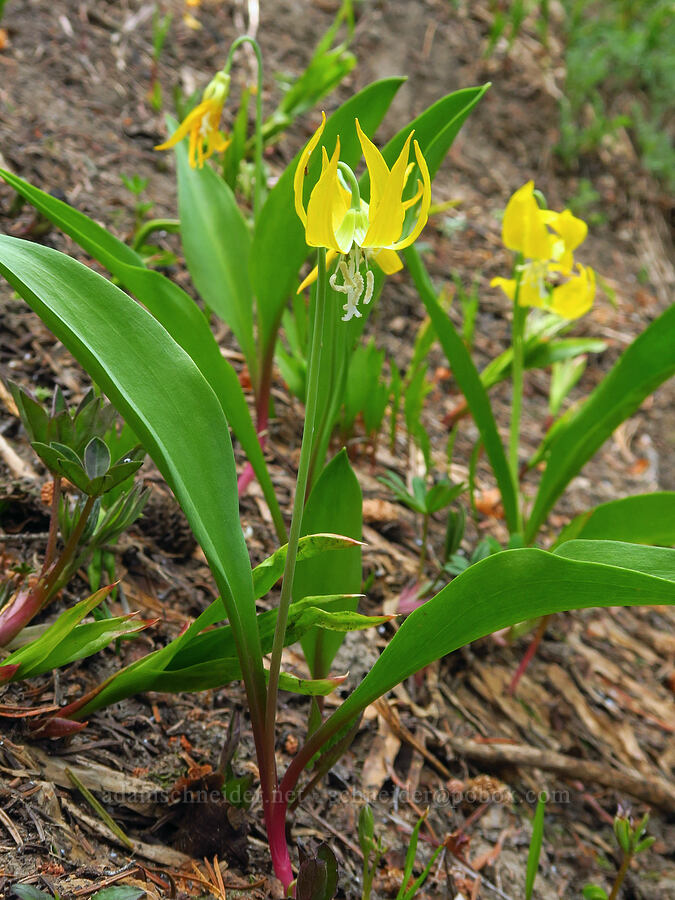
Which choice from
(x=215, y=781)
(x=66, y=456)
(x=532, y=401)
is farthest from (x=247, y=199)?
(x=215, y=781)

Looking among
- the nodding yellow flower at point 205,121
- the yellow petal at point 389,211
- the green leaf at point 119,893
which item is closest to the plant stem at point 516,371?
the nodding yellow flower at point 205,121

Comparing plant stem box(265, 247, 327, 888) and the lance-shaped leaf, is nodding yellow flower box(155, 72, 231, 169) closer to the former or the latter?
plant stem box(265, 247, 327, 888)

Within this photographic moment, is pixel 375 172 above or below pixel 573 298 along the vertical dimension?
below

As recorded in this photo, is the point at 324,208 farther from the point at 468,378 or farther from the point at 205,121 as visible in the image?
the point at 205,121

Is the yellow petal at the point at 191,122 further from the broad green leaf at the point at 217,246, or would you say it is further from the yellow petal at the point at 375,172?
the yellow petal at the point at 375,172

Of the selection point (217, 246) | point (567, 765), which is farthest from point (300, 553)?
point (217, 246)

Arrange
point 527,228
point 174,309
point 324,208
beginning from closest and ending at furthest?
1. point 324,208
2. point 174,309
3. point 527,228

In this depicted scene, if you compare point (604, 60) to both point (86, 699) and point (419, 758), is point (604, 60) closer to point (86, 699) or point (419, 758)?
point (419, 758)
